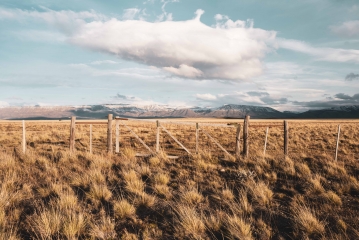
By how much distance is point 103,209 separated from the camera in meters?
5.07

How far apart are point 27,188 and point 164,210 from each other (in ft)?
12.1

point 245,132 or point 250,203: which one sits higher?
point 245,132

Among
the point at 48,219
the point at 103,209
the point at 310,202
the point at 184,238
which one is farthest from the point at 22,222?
the point at 310,202

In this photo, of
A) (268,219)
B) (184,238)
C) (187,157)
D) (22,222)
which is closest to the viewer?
(184,238)

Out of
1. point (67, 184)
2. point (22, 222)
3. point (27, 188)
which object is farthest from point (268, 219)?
point (27, 188)

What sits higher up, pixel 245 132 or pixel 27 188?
pixel 245 132

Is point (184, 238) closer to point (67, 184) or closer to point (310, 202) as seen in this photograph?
point (310, 202)

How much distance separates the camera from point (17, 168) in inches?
328

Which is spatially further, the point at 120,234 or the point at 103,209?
the point at 103,209

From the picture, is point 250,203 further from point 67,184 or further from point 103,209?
point 67,184

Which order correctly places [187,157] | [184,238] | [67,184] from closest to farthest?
1. [184,238]
2. [67,184]
3. [187,157]

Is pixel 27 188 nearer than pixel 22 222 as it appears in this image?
No

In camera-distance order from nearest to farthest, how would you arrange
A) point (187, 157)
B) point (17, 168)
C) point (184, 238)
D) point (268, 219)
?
point (184, 238), point (268, 219), point (17, 168), point (187, 157)

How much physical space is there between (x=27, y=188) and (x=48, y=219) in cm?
242
